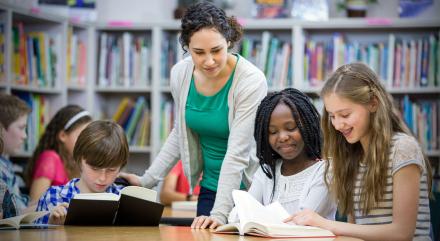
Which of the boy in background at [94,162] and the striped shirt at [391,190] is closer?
the striped shirt at [391,190]

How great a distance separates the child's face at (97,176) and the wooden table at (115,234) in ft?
1.25

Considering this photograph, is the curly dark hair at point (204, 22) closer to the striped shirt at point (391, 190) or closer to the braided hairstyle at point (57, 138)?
the striped shirt at point (391, 190)

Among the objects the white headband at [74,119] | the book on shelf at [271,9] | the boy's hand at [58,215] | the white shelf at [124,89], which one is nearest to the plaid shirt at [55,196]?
the boy's hand at [58,215]

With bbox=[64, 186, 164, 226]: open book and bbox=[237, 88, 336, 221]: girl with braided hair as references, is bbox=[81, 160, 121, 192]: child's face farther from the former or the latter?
bbox=[237, 88, 336, 221]: girl with braided hair

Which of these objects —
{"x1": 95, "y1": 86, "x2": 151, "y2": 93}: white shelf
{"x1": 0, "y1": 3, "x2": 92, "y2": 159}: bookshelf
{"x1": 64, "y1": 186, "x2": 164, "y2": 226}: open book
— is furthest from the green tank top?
{"x1": 95, "y1": 86, "x2": 151, "y2": 93}: white shelf

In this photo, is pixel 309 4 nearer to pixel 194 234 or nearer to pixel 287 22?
pixel 287 22

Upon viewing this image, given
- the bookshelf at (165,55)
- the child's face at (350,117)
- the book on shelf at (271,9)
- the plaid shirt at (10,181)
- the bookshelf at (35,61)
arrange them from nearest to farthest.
→ the child's face at (350,117) < the plaid shirt at (10,181) < the bookshelf at (35,61) < the bookshelf at (165,55) < the book on shelf at (271,9)

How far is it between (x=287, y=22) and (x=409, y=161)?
298cm

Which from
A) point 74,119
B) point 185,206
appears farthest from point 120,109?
point 185,206

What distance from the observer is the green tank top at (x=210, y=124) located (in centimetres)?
260

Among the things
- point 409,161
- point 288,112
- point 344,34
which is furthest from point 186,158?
point 344,34

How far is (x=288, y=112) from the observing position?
2.40 metres

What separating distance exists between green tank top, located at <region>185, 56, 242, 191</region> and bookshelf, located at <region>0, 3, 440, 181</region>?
6.88 feet

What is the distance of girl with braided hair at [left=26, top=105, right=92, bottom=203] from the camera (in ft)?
12.4
